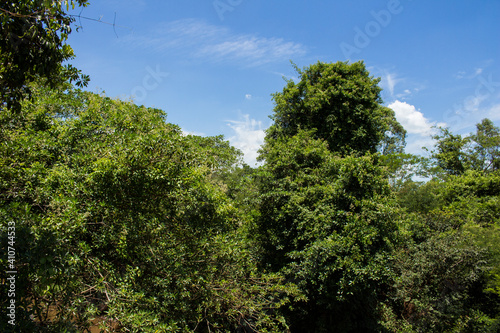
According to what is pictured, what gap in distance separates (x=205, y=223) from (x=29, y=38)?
4455mm

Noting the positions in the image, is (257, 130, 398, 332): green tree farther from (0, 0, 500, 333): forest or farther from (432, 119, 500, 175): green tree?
(432, 119, 500, 175): green tree

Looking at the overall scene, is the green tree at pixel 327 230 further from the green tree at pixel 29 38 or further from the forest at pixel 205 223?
the green tree at pixel 29 38

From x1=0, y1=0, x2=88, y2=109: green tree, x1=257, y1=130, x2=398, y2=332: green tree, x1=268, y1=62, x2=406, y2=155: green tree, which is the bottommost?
x1=257, y1=130, x2=398, y2=332: green tree

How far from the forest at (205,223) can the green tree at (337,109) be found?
0.06 metres

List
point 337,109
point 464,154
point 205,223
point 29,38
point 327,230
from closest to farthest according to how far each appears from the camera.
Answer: point 29,38 → point 205,223 → point 327,230 → point 337,109 → point 464,154

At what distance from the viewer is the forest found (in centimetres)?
340

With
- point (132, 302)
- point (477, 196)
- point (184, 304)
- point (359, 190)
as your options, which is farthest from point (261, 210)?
point (477, 196)

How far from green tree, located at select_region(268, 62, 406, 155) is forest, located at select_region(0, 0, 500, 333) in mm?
61

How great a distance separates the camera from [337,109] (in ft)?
40.7

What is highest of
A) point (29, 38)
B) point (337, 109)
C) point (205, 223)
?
point (337, 109)

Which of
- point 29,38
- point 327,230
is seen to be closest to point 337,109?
point 327,230

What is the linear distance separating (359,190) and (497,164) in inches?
728

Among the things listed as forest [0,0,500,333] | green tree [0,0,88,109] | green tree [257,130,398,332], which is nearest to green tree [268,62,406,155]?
forest [0,0,500,333]

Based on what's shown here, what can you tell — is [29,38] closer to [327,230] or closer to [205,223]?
[205,223]
